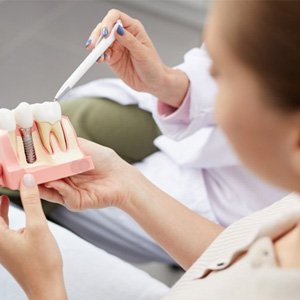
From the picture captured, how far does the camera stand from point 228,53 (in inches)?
16.0

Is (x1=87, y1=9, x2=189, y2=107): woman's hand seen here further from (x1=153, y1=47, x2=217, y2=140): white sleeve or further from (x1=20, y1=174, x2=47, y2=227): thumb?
(x1=20, y1=174, x2=47, y2=227): thumb

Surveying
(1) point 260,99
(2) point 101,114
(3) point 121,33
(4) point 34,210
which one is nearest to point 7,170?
(4) point 34,210

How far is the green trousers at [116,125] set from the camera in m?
1.12

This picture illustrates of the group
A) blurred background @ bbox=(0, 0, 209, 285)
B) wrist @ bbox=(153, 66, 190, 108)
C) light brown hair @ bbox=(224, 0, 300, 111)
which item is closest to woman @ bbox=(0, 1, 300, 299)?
light brown hair @ bbox=(224, 0, 300, 111)

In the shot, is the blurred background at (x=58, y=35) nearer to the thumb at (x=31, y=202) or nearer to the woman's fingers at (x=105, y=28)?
the woman's fingers at (x=105, y=28)

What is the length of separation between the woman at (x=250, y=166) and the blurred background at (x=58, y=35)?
248mm

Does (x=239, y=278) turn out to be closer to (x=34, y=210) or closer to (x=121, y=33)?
(x=34, y=210)

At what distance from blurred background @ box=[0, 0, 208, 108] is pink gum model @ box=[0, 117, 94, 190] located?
26 cm

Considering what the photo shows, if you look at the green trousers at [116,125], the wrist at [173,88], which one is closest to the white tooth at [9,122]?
the wrist at [173,88]

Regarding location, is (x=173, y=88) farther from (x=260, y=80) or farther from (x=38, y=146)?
(x=260, y=80)

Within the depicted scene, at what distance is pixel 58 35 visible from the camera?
1.58m

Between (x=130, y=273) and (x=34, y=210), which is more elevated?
(x=34, y=210)

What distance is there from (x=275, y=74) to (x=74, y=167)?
0.38 m

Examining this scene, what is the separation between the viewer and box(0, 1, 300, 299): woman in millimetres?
382
